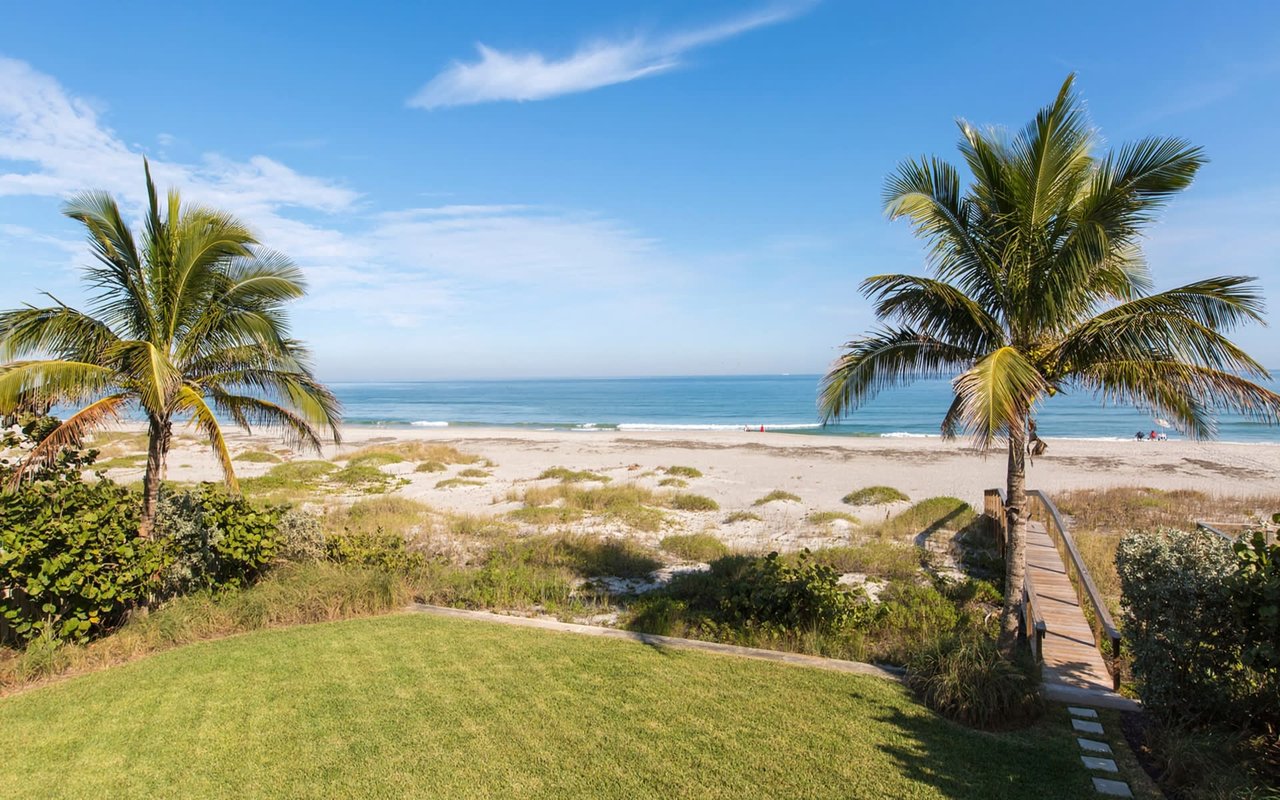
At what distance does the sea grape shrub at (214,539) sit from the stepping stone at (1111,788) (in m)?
9.47

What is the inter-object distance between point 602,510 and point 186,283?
39.6ft

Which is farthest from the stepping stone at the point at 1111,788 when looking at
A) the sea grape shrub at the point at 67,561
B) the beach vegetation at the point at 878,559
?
the sea grape shrub at the point at 67,561

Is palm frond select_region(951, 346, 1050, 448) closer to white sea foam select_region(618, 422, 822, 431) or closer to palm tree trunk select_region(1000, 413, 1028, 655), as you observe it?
palm tree trunk select_region(1000, 413, 1028, 655)

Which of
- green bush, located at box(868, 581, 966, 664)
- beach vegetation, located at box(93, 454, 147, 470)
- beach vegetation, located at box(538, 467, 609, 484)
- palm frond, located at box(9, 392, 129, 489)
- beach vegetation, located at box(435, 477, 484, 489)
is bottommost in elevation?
beach vegetation, located at box(93, 454, 147, 470)

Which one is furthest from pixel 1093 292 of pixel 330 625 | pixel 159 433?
pixel 159 433

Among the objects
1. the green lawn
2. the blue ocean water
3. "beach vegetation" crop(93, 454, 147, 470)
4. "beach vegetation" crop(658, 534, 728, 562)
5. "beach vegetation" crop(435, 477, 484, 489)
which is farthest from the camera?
the blue ocean water

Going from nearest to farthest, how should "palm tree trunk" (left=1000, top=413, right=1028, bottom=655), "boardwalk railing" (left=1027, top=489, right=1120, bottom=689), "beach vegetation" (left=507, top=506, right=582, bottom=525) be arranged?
"boardwalk railing" (left=1027, top=489, right=1120, bottom=689) < "palm tree trunk" (left=1000, top=413, right=1028, bottom=655) < "beach vegetation" (left=507, top=506, right=582, bottom=525)

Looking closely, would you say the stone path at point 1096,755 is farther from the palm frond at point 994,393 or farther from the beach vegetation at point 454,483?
the beach vegetation at point 454,483

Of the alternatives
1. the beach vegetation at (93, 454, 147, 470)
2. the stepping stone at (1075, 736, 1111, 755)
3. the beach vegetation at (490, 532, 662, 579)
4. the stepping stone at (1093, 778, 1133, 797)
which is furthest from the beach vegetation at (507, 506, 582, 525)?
the beach vegetation at (93, 454, 147, 470)

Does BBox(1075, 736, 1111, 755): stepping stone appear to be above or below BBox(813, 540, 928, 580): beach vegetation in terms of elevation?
above

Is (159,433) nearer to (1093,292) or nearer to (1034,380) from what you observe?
(1034,380)

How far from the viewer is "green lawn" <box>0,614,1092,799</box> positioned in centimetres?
472

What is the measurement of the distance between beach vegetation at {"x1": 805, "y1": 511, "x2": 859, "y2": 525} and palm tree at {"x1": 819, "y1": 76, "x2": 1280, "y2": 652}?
8.47 m

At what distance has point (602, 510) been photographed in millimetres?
18438
